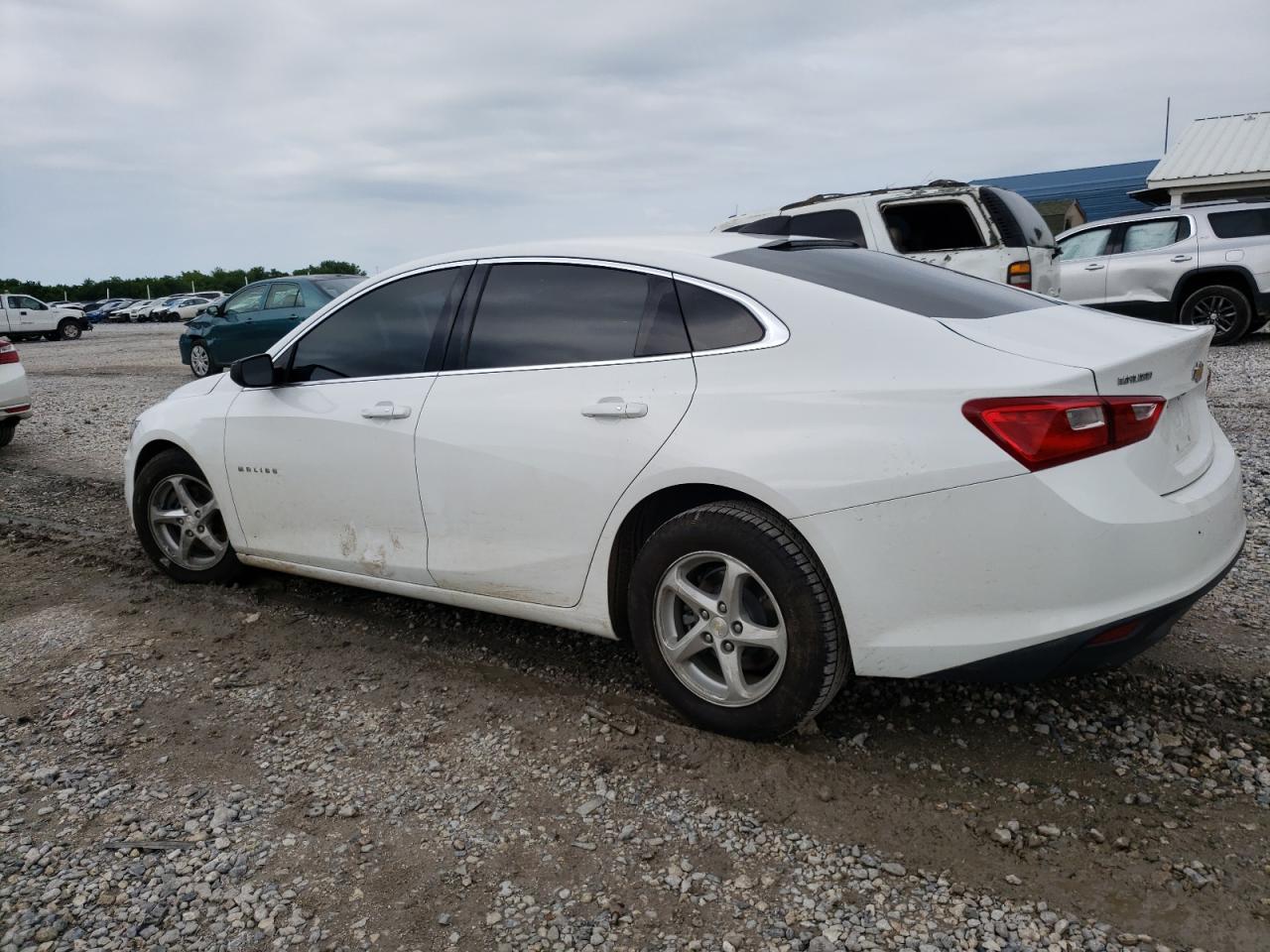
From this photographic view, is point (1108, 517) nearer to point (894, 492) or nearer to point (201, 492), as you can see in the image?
point (894, 492)

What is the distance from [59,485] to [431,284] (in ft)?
16.9

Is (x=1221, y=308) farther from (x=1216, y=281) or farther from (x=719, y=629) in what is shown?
(x=719, y=629)

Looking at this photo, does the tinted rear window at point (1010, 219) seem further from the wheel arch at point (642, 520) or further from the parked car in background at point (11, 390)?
the parked car in background at point (11, 390)

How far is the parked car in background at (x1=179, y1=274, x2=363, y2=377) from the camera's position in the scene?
1448cm

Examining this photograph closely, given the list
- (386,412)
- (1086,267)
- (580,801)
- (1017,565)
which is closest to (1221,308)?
(1086,267)

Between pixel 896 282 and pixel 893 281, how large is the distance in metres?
0.01

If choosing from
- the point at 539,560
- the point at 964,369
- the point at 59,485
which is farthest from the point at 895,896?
the point at 59,485

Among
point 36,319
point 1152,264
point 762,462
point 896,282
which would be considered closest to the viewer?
point 762,462

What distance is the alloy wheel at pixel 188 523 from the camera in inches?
189

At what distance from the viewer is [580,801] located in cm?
292

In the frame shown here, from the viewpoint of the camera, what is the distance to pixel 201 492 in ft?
15.9

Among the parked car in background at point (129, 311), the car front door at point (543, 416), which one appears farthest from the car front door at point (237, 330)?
the parked car in background at point (129, 311)

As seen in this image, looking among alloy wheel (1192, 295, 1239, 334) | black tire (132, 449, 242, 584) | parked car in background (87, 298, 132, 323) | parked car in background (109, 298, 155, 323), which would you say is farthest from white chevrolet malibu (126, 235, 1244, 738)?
parked car in background (87, 298, 132, 323)

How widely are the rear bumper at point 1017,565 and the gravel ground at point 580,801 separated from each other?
0.45 m
